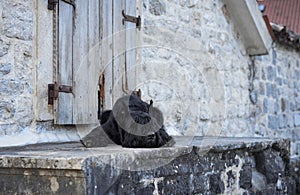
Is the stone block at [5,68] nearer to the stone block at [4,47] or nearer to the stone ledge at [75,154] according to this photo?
the stone block at [4,47]

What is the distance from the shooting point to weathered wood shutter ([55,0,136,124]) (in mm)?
3754

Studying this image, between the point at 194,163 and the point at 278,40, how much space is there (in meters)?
4.17

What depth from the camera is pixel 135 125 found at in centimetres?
322

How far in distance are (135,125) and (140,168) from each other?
13.4 inches

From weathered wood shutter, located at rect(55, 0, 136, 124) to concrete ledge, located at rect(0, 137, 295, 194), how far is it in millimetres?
525

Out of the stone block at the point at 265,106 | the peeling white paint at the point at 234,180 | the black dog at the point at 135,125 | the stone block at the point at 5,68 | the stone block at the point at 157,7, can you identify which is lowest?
the peeling white paint at the point at 234,180

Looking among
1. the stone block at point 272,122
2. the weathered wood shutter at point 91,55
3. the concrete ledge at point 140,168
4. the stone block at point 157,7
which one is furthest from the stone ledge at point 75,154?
the stone block at point 272,122

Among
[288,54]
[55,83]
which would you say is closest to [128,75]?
[55,83]

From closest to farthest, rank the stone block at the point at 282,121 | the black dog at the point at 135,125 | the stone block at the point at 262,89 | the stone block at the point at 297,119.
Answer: the black dog at the point at 135,125 → the stone block at the point at 262,89 → the stone block at the point at 282,121 → the stone block at the point at 297,119

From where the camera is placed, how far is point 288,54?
7766 mm

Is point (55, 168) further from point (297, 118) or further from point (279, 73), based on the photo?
point (297, 118)

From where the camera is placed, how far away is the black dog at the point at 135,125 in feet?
10.5

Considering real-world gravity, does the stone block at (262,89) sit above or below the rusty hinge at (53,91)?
above

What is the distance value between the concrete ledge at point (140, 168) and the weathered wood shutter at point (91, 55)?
0.53m
